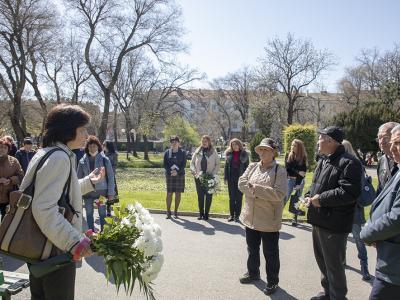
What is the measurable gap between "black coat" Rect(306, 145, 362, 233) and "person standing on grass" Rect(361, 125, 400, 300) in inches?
42.5

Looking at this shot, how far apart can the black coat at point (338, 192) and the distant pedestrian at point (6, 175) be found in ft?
17.4

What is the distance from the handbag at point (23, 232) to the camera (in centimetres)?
256

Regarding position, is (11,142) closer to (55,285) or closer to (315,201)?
(55,285)

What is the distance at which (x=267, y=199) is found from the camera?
4.98 m

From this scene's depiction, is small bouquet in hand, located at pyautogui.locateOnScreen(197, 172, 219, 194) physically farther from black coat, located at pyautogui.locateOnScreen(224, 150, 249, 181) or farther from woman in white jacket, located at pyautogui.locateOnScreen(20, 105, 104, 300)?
woman in white jacket, located at pyautogui.locateOnScreen(20, 105, 104, 300)

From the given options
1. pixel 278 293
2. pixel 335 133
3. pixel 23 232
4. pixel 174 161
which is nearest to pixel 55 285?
pixel 23 232

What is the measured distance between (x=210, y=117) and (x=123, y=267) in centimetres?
6975

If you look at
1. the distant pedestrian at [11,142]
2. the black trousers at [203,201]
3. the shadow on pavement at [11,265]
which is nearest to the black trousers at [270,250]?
the shadow on pavement at [11,265]

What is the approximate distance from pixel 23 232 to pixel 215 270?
12.3 feet

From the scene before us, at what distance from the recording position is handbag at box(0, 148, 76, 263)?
2.56m

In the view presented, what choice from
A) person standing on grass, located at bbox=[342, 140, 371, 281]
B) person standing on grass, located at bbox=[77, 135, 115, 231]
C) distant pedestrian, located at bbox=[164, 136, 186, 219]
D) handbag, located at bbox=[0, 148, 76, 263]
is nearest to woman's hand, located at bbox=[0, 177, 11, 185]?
person standing on grass, located at bbox=[77, 135, 115, 231]

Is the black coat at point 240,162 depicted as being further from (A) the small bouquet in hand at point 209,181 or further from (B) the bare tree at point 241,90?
(B) the bare tree at point 241,90

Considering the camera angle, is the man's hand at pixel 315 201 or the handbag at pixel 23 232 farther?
the man's hand at pixel 315 201

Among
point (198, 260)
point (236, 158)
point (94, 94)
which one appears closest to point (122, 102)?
point (94, 94)
